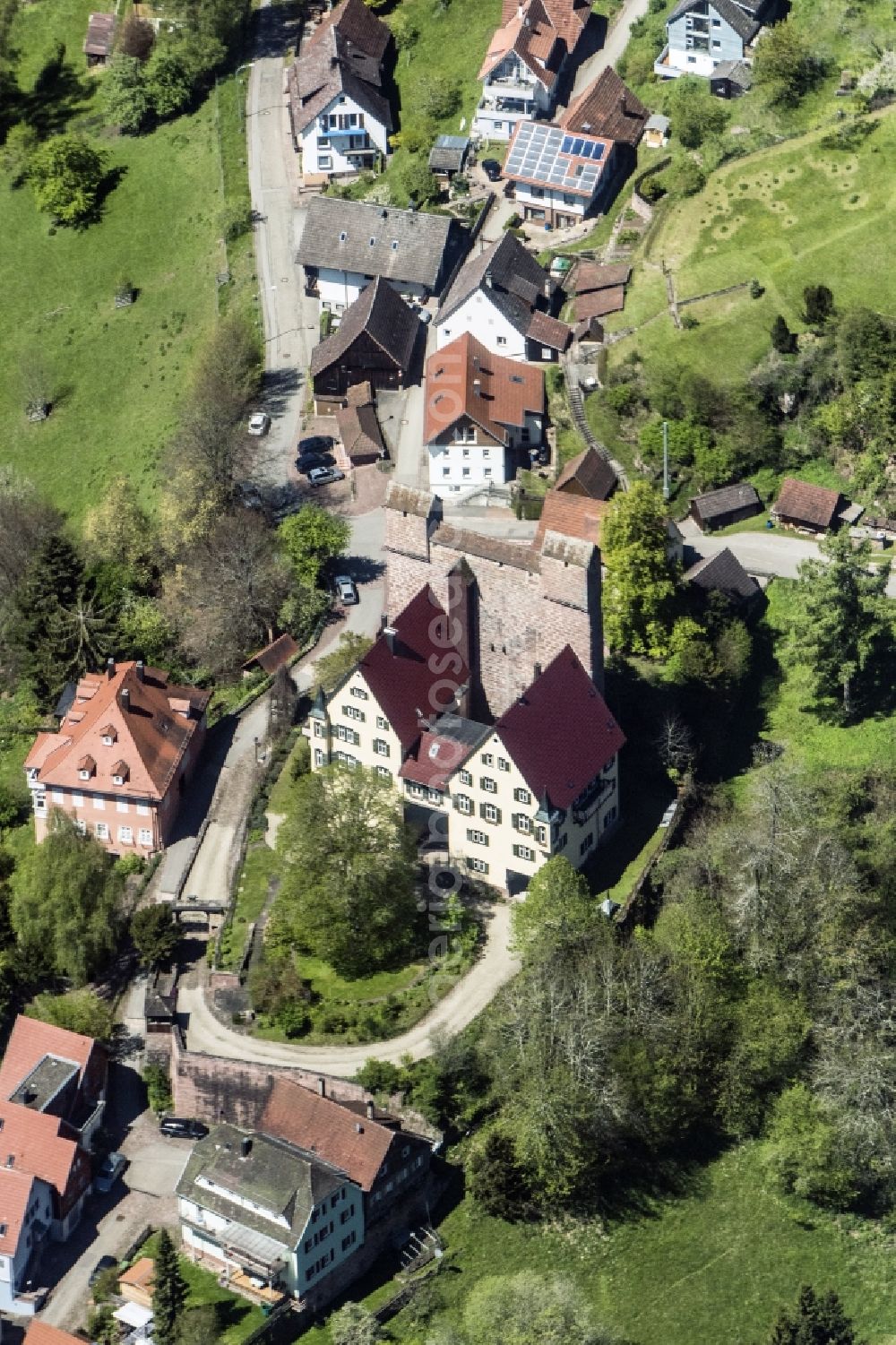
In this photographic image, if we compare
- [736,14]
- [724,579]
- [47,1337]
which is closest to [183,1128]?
[47,1337]

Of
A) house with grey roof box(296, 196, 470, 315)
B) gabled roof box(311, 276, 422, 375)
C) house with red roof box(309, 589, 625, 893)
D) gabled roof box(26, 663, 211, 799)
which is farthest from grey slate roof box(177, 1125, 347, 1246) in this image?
house with grey roof box(296, 196, 470, 315)

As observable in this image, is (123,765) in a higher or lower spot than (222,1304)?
higher

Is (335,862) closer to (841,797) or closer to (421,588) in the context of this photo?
(421,588)

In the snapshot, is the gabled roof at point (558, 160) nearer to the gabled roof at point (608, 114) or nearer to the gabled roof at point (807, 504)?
the gabled roof at point (608, 114)

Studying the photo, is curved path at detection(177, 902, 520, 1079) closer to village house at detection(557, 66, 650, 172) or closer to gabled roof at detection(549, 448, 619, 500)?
gabled roof at detection(549, 448, 619, 500)

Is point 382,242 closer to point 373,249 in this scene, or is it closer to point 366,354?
point 373,249

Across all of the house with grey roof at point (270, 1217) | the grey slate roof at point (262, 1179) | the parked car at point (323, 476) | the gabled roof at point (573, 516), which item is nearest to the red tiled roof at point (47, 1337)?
the house with grey roof at point (270, 1217)
